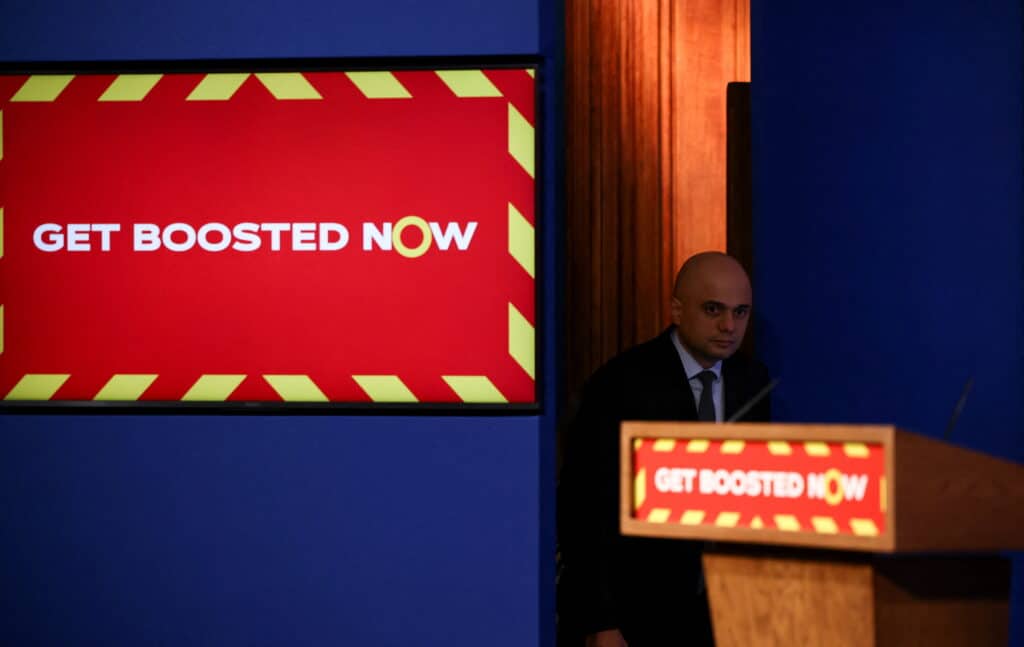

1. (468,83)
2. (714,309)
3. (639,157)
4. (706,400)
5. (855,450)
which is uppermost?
(639,157)

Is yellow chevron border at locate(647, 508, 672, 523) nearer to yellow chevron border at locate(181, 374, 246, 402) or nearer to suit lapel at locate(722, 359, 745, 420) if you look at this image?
yellow chevron border at locate(181, 374, 246, 402)

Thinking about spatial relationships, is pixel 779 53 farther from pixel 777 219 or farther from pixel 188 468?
pixel 188 468

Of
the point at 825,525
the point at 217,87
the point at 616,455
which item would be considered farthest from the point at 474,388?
the point at 825,525

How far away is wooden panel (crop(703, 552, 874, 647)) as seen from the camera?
1.42m

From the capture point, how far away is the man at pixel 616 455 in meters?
2.56

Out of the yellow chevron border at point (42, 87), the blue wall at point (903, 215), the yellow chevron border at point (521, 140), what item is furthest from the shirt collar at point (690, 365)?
the yellow chevron border at point (42, 87)

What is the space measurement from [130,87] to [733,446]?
148 centimetres

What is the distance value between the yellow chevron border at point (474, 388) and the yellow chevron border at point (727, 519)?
30.3 inches

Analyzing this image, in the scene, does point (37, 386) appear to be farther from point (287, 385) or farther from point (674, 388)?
point (674, 388)

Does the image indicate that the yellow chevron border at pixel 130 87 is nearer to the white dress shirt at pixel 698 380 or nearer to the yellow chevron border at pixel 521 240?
the yellow chevron border at pixel 521 240

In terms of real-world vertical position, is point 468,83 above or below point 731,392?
above

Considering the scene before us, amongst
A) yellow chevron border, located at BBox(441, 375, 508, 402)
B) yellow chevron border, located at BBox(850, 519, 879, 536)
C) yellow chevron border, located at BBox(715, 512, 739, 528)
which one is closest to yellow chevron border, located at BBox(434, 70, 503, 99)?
yellow chevron border, located at BBox(441, 375, 508, 402)

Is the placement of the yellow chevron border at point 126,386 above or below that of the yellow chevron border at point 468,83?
below

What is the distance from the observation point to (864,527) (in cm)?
134
